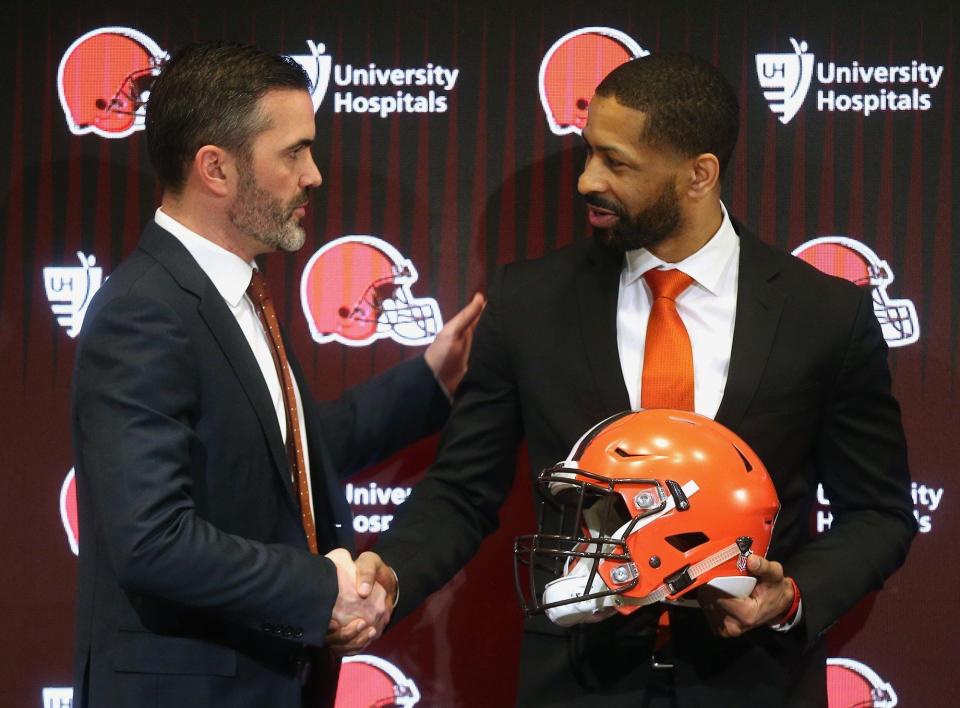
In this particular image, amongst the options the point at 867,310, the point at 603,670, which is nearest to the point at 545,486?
the point at 603,670

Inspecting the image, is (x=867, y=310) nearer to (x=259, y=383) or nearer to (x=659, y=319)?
(x=659, y=319)

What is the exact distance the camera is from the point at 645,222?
8.76ft

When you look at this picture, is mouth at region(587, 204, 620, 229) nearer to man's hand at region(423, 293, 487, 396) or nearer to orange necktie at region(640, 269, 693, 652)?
orange necktie at region(640, 269, 693, 652)

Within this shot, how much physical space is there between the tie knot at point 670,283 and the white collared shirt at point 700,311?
0.01 meters

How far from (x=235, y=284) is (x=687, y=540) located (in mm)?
1039

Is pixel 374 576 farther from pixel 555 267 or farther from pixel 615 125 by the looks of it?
pixel 615 125

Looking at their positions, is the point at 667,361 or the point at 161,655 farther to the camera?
the point at 667,361

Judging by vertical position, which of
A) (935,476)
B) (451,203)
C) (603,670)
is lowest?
(603,670)

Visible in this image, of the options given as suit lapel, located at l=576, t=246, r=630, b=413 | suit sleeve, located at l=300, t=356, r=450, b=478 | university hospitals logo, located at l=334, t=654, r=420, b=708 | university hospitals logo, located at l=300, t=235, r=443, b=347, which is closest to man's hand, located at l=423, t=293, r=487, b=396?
suit sleeve, located at l=300, t=356, r=450, b=478

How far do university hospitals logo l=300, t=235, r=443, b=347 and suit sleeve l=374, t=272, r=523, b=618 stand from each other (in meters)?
0.47

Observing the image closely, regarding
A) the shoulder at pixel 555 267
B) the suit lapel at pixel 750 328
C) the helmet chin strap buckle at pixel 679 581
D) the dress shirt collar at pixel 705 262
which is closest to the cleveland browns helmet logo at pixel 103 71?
the shoulder at pixel 555 267

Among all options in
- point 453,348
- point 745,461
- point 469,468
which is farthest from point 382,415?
point 745,461

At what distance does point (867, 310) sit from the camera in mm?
2697

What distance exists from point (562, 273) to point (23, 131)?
58.8 inches
